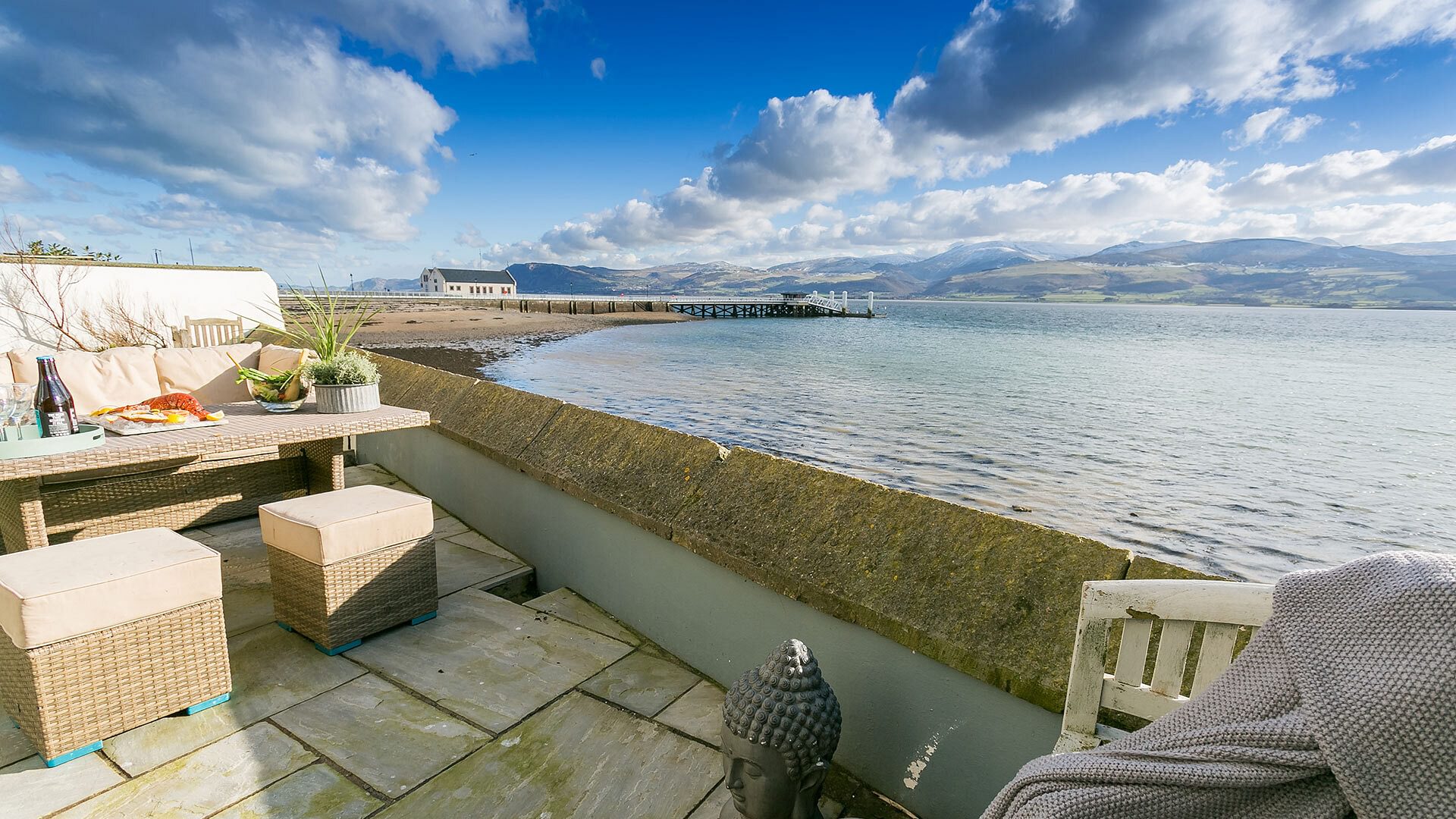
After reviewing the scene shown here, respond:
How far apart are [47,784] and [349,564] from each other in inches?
37.9

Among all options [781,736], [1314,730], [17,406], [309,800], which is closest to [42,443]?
[17,406]

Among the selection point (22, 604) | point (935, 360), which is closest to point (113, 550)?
point (22, 604)

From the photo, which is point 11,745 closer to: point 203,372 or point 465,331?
point 203,372

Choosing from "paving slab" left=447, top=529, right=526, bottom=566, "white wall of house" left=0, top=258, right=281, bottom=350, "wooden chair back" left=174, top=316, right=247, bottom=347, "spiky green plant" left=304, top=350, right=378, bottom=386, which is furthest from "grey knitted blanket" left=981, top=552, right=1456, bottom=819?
"white wall of house" left=0, top=258, right=281, bottom=350

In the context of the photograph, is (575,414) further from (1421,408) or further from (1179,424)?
(1421,408)

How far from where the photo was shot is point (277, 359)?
4.59 metres

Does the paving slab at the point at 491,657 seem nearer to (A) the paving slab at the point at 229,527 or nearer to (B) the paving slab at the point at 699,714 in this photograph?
(B) the paving slab at the point at 699,714

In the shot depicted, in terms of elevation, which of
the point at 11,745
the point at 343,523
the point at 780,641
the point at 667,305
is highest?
the point at 667,305

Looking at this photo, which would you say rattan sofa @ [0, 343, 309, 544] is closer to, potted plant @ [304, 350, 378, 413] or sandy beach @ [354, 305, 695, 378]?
potted plant @ [304, 350, 378, 413]

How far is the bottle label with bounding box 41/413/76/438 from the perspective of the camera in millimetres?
2576

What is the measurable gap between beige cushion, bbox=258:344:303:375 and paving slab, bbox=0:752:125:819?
2931 mm

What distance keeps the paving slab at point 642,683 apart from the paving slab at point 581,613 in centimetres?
18

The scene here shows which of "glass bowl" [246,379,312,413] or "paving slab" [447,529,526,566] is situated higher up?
"glass bowl" [246,379,312,413]

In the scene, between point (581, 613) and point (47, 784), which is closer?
point (47, 784)
